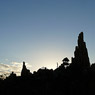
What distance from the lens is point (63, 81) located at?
217 ft

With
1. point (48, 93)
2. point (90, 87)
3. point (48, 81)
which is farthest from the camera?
point (48, 81)

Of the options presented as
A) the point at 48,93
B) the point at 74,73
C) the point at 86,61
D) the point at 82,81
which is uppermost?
the point at 86,61

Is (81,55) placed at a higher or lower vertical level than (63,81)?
higher

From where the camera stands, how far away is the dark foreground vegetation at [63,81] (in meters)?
60.6

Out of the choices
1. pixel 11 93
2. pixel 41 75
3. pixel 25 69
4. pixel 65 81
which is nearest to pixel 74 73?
pixel 65 81

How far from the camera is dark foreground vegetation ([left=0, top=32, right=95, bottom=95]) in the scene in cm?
6059

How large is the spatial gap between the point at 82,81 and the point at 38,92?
1881cm

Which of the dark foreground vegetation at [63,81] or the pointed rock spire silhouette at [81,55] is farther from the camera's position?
the pointed rock spire silhouette at [81,55]

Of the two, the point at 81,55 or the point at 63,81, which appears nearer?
the point at 63,81

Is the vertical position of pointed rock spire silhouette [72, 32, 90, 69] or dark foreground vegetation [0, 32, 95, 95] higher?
pointed rock spire silhouette [72, 32, 90, 69]

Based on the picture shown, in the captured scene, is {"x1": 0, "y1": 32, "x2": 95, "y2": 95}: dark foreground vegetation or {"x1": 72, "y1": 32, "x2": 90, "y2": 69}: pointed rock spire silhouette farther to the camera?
{"x1": 72, "y1": 32, "x2": 90, "y2": 69}: pointed rock spire silhouette

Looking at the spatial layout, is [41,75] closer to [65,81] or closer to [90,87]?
[65,81]

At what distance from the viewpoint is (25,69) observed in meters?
96.8

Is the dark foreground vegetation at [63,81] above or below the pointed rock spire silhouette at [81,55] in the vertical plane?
below
